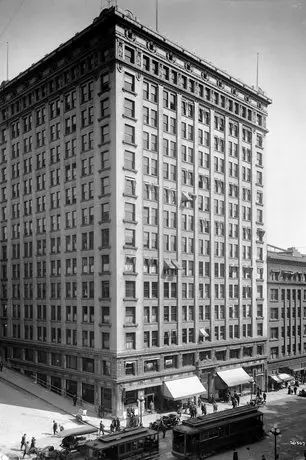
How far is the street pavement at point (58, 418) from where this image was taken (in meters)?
42.8

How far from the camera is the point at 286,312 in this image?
265 feet

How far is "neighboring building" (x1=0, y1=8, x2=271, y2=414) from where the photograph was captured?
5647 cm

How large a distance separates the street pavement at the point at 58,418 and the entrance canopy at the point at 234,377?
2.53 m

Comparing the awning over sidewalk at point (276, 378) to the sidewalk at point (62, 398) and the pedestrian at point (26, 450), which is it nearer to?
the sidewalk at point (62, 398)

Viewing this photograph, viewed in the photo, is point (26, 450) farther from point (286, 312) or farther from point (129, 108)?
point (286, 312)

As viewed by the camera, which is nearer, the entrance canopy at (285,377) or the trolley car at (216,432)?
the trolley car at (216,432)

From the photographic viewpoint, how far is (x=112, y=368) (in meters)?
53.8

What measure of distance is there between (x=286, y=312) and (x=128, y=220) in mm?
37867

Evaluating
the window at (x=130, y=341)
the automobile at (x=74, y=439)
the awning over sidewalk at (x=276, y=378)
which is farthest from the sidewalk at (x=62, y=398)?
the automobile at (x=74, y=439)

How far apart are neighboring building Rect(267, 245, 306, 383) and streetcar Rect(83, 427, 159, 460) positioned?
4000 centimetres

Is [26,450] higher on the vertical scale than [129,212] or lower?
lower

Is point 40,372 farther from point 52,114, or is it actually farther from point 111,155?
point 52,114

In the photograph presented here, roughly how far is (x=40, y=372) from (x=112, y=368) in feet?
49.6

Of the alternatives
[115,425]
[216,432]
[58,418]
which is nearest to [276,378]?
[115,425]
